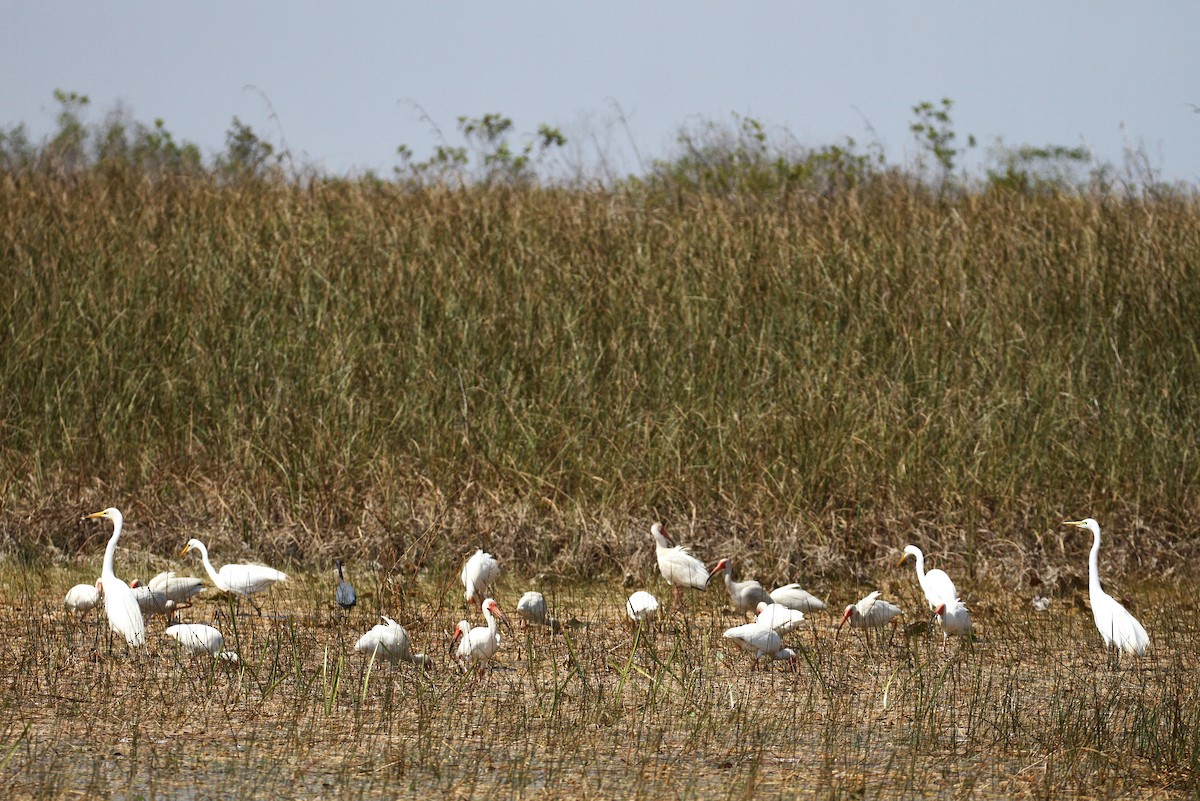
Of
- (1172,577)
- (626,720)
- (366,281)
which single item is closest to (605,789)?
(626,720)

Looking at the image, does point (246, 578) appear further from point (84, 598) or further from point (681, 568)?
point (681, 568)

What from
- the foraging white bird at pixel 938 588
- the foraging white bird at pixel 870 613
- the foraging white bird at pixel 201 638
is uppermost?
the foraging white bird at pixel 938 588

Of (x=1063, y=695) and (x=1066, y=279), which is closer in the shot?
(x=1063, y=695)

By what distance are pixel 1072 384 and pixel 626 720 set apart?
6.01 m

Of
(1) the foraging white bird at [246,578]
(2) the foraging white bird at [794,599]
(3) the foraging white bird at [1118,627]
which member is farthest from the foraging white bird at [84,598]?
(3) the foraging white bird at [1118,627]

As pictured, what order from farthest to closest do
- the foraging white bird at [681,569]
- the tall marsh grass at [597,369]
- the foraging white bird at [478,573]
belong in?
1. the tall marsh grass at [597,369]
2. the foraging white bird at [681,569]
3. the foraging white bird at [478,573]

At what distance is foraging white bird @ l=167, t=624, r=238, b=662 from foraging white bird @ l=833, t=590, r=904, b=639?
8.50 feet

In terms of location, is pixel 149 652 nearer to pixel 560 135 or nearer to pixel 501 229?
pixel 501 229

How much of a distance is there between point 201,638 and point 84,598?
1117 mm

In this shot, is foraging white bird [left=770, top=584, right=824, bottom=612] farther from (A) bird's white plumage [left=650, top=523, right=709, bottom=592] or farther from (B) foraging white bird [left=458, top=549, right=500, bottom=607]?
(B) foraging white bird [left=458, top=549, right=500, bottom=607]

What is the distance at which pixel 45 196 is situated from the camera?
13.1 meters

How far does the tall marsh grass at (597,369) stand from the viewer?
8.41 meters

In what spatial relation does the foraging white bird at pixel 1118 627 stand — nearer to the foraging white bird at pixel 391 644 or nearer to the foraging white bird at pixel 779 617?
the foraging white bird at pixel 779 617

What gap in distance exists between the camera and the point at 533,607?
6.45m
